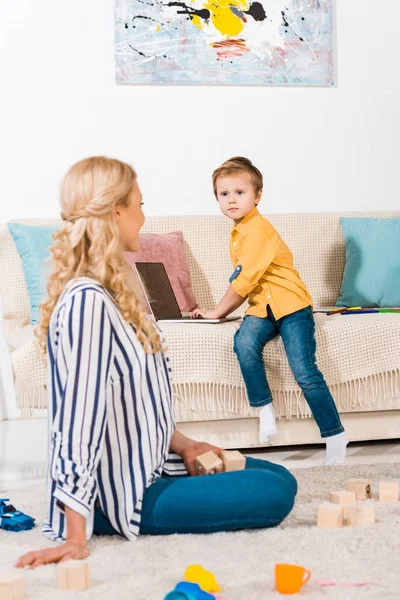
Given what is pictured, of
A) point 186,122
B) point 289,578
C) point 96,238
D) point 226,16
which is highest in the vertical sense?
point 226,16

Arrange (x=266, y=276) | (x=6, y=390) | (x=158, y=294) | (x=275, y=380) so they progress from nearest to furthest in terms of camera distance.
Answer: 1. (x=275, y=380)
2. (x=266, y=276)
3. (x=158, y=294)
4. (x=6, y=390)

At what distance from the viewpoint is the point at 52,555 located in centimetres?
149

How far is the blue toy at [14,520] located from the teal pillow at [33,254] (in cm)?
116

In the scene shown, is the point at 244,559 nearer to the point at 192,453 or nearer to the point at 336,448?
the point at 192,453

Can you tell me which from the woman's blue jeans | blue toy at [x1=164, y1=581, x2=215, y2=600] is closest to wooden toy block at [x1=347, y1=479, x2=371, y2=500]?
the woman's blue jeans

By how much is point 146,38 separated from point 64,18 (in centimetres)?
34

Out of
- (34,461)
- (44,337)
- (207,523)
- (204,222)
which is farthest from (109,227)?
(204,222)

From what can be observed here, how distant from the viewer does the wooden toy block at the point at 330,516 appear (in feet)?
5.78

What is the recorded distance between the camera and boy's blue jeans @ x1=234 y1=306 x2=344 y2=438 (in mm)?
2555

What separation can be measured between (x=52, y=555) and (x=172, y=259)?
1740 millimetres

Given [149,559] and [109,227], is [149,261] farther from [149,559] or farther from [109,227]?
[149,559]

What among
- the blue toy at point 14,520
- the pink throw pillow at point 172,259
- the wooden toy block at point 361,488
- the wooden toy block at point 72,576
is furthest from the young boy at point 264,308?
the wooden toy block at point 72,576

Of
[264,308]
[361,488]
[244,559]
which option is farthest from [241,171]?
[244,559]

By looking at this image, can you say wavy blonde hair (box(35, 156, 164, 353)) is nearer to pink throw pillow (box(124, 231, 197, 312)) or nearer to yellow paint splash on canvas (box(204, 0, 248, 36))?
pink throw pillow (box(124, 231, 197, 312))
